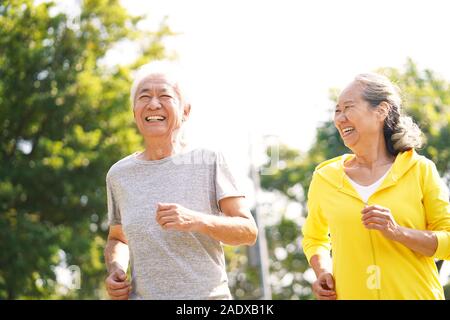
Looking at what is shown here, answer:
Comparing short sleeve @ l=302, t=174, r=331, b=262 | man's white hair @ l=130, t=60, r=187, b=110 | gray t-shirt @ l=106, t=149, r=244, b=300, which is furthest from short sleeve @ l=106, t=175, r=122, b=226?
short sleeve @ l=302, t=174, r=331, b=262

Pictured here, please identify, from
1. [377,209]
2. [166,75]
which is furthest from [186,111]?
[377,209]

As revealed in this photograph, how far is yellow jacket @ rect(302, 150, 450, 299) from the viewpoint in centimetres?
326

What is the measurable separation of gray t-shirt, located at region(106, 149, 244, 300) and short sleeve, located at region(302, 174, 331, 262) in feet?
1.42

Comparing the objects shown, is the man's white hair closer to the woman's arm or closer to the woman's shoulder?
the woman's shoulder

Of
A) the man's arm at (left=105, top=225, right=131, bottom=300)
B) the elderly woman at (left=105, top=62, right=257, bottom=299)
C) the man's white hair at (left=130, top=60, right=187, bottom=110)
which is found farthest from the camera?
the man's white hair at (left=130, top=60, right=187, bottom=110)

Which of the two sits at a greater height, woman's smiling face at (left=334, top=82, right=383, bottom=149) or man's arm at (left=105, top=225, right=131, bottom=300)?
woman's smiling face at (left=334, top=82, right=383, bottom=149)

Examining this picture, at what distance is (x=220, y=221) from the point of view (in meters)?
3.25

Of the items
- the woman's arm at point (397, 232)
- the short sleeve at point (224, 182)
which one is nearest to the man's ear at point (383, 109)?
the woman's arm at point (397, 232)

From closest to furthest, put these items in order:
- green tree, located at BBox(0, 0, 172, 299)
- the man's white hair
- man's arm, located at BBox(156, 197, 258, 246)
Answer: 1. man's arm, located at BBox(156, 197, 258, 246)
2. the man's white hair
3. green tree, located at BBox(0, 0, 172, 299)

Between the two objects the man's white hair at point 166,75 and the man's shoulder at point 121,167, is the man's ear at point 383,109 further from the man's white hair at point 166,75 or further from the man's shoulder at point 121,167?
the man's shoulder at point 121,167

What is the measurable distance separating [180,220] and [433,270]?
1.12 m

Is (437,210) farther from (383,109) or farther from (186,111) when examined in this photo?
(186,111)

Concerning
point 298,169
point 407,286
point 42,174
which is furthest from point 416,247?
point 298,169
